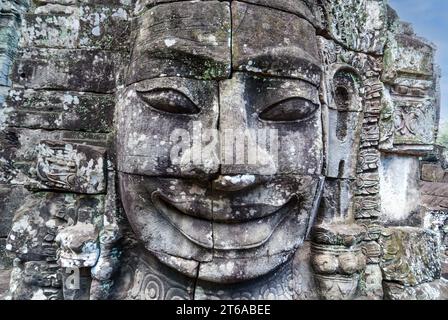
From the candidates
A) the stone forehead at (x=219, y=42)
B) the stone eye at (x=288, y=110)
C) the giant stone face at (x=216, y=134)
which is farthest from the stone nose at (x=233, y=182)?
the stone forehead at (x=219, y=42)

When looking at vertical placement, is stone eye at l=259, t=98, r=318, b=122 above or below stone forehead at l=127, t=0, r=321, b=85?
below

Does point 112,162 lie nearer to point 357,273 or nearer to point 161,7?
point 161,7

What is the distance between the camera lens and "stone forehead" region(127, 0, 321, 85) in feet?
6.42

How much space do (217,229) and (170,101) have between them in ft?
2.61

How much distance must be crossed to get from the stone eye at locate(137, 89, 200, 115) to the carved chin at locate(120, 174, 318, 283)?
1.36 ft

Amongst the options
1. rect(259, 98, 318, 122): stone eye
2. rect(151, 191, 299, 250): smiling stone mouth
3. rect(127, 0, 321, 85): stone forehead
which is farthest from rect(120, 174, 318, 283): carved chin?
rect(127, 0, 321, 85): stone forehead

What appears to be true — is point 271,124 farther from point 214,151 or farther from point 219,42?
point 219,42

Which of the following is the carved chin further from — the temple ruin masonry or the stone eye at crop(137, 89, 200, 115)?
the stone eye at crop(137, 89, 200, 115)

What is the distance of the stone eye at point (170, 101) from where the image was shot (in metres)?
1.97

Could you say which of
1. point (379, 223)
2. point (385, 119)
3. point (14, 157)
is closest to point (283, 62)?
point (385, 119)

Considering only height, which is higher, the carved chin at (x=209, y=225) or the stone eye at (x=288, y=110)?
the stone eye at (x=288, y=110)

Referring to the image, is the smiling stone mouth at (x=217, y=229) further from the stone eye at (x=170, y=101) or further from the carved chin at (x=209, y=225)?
the stone eye at (x=170, y=101)

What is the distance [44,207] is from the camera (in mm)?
2219

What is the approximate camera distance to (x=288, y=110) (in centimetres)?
206
